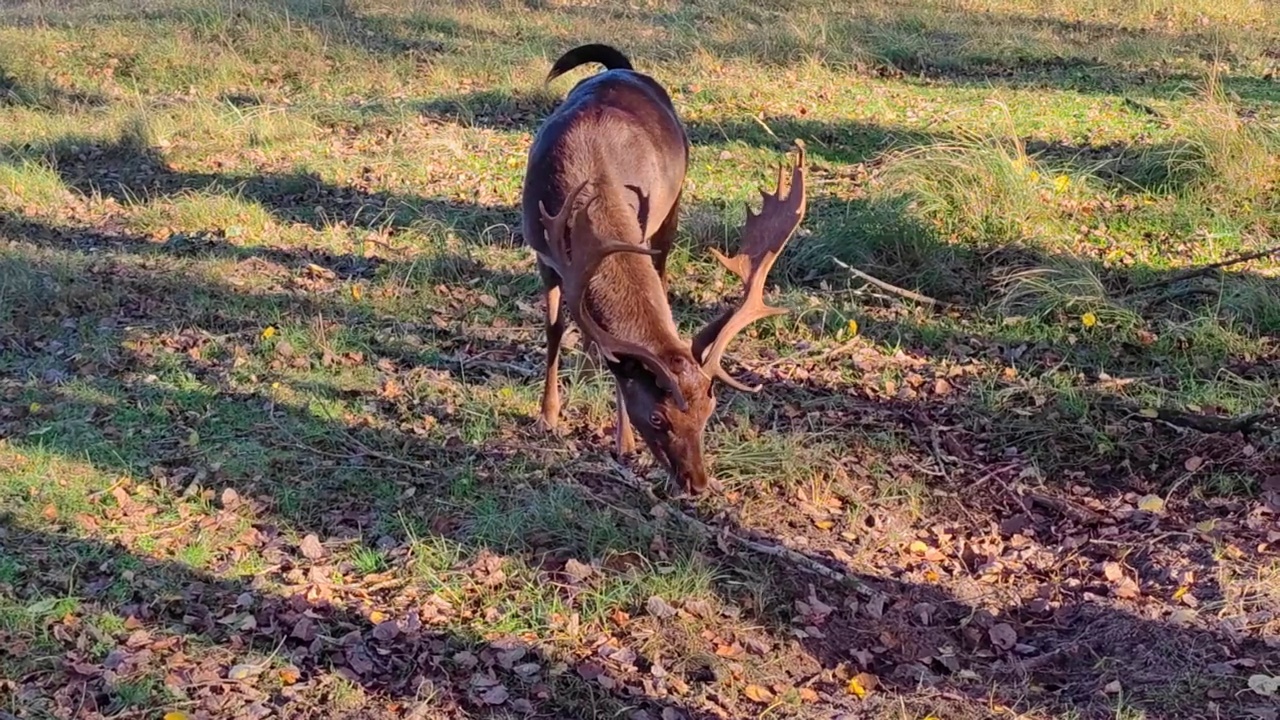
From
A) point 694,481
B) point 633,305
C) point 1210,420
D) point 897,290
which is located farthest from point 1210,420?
point 633,305

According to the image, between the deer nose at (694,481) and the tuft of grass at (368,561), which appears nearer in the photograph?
the deer nose at (694,481)

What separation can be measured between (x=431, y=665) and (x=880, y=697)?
1664 millimetres

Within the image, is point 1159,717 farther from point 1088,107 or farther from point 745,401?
point 1088,107

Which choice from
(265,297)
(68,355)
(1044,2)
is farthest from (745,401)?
(1044,2)

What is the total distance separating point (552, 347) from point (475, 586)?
1541mm

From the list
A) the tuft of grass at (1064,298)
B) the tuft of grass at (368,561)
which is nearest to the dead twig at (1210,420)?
the tuft of grass at (1064,298)

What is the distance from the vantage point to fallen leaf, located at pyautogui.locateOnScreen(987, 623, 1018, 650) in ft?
14.9

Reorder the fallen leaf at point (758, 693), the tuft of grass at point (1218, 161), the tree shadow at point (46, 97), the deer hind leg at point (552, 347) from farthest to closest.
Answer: the tree shadow at point (46, 97), the tuft of grass at point (1218, 161), the deer hind leg at point (552, 347), the fallen leaf at point (758, 693)

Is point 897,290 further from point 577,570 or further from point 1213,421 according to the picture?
point 577,570

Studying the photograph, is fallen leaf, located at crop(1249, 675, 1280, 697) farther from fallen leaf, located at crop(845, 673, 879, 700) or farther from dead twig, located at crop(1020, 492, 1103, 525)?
fallen leaf, located at crop(845, 673, 879, 700)

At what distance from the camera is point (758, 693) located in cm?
424

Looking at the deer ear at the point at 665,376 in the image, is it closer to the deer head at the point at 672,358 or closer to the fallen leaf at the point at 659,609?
the deer head at the point at 672,358

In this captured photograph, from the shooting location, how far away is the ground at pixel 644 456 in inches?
171

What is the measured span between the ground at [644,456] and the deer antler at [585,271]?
33.0 inches
